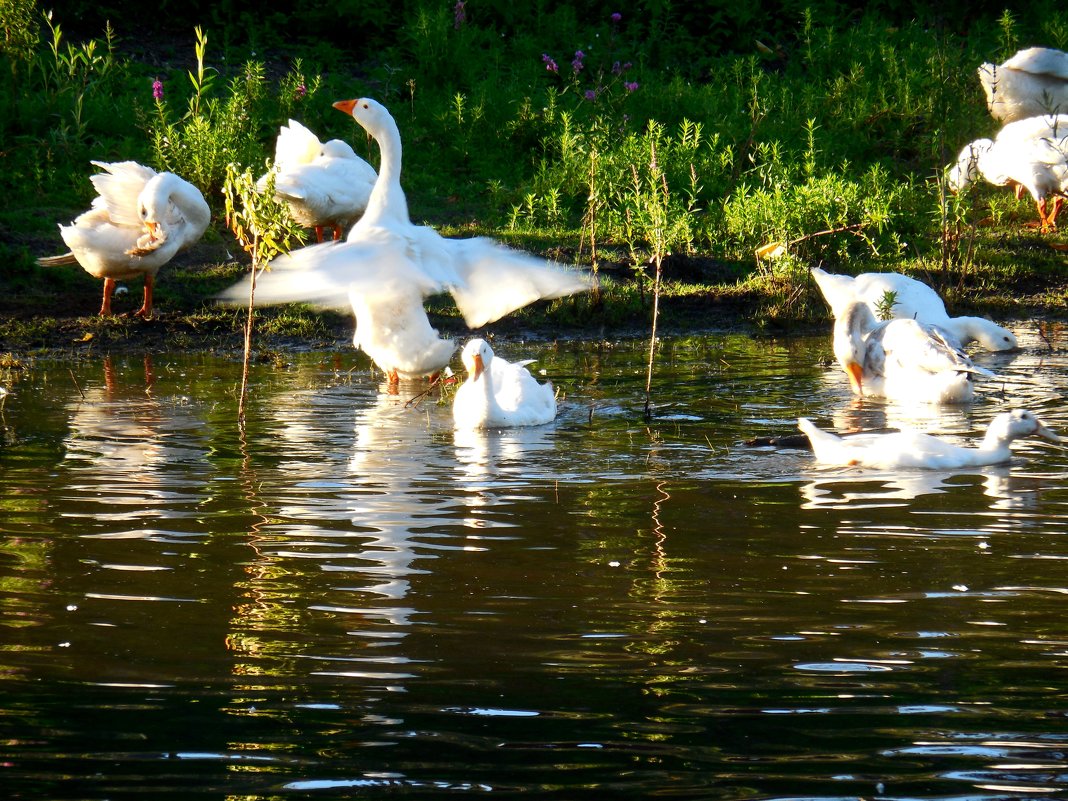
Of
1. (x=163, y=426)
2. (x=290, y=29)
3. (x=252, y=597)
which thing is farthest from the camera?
(x=290, y=29)

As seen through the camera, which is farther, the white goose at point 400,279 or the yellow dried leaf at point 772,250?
the yellow dried leaf at point 772,250

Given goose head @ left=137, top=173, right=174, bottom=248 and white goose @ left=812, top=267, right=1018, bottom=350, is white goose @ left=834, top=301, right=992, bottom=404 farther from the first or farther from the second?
goose head @ left=137, top=173, right=174, bottom=248

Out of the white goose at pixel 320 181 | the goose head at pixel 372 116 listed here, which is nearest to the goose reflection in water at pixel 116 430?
the goose head at pixel 372 116

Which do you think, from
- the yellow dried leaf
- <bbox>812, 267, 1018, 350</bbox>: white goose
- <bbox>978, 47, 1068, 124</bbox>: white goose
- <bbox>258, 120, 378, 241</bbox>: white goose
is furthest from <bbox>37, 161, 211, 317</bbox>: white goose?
<bbox>978, 47, 1068, 124</bbox>: white goose

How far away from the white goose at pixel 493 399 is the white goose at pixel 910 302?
2911 mm

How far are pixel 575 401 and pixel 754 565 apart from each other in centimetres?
383

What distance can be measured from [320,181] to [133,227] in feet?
5.65

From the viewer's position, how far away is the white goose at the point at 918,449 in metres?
7.46

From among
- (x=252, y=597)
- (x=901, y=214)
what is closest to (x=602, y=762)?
(x=252, y=597)

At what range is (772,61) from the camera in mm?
18719

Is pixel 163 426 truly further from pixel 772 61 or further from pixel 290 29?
pixel 772 61

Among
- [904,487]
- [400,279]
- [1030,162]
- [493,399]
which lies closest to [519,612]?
[904,487]

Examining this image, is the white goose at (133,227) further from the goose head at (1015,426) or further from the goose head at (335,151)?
the goose head at (1015,426)

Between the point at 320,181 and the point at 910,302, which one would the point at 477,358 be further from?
the point at 320,181
